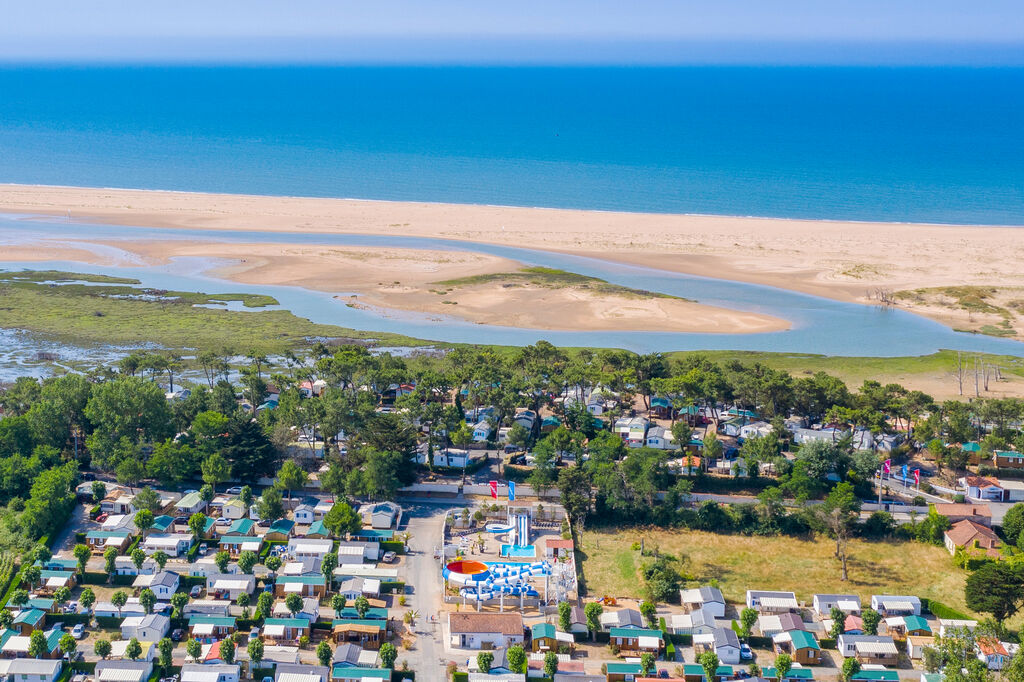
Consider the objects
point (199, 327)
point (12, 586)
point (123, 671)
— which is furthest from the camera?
point (199, 327)

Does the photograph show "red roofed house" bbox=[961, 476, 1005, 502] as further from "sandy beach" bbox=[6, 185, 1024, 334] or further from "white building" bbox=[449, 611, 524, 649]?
"sandy beach" bbox=[6, 185, 1024, 334]

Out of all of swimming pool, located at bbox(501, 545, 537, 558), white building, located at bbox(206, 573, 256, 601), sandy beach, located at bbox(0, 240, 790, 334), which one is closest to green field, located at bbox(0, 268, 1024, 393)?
sandy beach, located at bbox(0, 240, 790, 334)

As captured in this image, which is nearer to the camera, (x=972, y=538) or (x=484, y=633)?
(x=484, y=633)

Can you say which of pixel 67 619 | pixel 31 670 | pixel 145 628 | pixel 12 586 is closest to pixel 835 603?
pixel 145 628

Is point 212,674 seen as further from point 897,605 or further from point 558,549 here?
point 897,605

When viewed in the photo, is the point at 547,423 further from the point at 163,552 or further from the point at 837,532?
the point at 163,552

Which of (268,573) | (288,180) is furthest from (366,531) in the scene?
(288,180)
